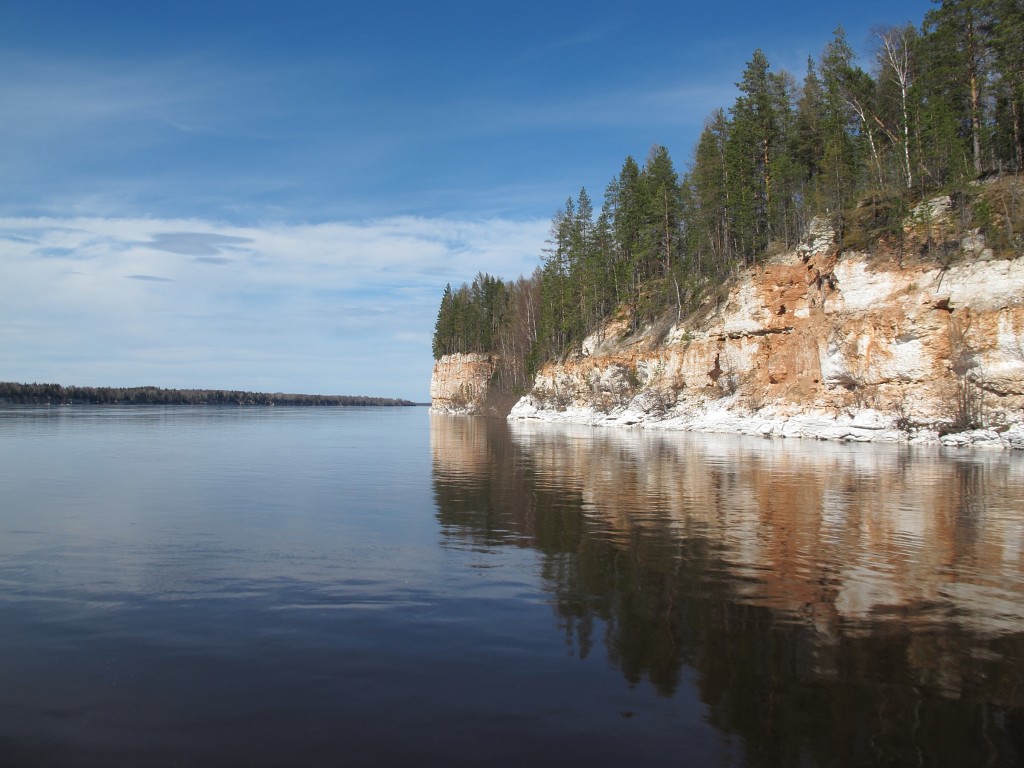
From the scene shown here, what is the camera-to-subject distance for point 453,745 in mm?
5227

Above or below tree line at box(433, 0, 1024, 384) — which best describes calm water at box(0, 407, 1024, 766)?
below

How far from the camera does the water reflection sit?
559cm

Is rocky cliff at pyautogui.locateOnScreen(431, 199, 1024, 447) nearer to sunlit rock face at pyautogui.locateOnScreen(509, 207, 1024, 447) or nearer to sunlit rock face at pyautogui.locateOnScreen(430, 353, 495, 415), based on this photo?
sunlit rock face at pyautogui.locateOnScreen(509, 207, 1024, 447)

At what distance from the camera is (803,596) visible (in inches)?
355

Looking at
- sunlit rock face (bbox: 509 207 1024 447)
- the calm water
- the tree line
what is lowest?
the calm water

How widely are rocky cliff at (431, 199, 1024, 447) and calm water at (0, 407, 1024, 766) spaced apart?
67.5 ft

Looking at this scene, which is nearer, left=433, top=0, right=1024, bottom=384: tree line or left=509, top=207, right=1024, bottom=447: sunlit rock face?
left=509, top=207, right=1024, bottom=447: sunlit rock face

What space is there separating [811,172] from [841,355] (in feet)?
76.4

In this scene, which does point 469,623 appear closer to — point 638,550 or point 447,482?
point 638,550

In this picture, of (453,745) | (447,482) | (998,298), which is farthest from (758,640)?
(998,298)

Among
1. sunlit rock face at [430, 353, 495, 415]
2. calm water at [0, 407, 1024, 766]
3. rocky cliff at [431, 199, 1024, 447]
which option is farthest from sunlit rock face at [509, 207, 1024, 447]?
sunlit rock face at [430, 353, 495, 415]

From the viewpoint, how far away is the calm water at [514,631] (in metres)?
5.32

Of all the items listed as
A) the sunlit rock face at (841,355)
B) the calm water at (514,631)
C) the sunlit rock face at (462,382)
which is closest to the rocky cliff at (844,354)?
the sunlit rock face at (841,355)

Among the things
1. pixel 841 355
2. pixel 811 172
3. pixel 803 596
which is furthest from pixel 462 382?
pixel 803 596
